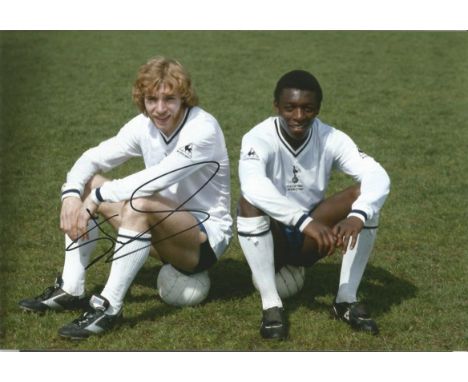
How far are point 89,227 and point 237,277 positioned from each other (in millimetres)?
1369

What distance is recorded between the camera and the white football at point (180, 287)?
18.3ft

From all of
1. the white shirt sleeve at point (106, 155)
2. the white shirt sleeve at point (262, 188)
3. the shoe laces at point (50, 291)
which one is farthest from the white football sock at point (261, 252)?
the shoe laces at point (50, 291)

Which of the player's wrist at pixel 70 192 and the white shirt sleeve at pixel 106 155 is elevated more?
the white shirt sleeve at pixel 106 155

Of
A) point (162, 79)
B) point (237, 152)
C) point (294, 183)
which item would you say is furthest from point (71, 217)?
point (237, 152)

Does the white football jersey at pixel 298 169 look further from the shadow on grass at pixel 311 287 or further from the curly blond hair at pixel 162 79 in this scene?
the shadow on grass at pixel 311 287

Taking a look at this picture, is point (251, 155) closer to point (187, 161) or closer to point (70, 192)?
point (187, 161)

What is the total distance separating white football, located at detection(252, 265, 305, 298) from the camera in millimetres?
5715

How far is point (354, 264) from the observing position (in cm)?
541

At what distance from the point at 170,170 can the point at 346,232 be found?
1.22 metres

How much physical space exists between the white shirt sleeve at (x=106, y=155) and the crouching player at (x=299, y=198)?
0.86 m

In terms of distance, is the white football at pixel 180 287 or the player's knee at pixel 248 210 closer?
the player's knee at pixel 248 210

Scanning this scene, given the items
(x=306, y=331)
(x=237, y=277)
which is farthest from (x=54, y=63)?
(x=306, y=331)

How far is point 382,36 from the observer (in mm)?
16453

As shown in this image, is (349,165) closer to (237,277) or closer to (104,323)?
(237,277)
